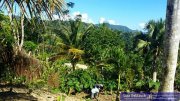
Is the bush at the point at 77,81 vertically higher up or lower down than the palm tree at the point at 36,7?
lower down

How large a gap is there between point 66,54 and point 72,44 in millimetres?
1372

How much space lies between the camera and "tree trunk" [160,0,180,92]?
6.36 m

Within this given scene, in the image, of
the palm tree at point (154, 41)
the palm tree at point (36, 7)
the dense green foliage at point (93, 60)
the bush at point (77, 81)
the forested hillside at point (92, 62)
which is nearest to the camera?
the palm tree at point (36, 7)

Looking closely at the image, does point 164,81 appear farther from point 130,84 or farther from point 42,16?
point 130,84

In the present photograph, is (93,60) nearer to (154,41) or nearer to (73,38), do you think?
(73,38)

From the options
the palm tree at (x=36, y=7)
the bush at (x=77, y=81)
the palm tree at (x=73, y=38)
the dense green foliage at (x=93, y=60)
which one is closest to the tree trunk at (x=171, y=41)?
the palm tree at (x=36, y=7)

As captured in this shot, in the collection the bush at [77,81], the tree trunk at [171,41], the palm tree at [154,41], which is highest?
the palm tree at [154,41]

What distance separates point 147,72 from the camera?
2878 cm

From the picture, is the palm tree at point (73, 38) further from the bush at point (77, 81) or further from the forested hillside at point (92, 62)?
the bush at point (77, 81)

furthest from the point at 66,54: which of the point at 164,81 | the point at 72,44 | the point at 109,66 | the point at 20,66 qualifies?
the point at 164,81

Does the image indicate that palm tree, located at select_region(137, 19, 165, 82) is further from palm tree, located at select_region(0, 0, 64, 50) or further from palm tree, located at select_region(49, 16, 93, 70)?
palm tree, located at select_region(0, 0, 64, 50)

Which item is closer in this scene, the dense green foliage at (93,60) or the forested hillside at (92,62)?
the forested hillside at (92,62)

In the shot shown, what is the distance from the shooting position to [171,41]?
6.41 m

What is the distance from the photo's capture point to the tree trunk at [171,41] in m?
6.36
